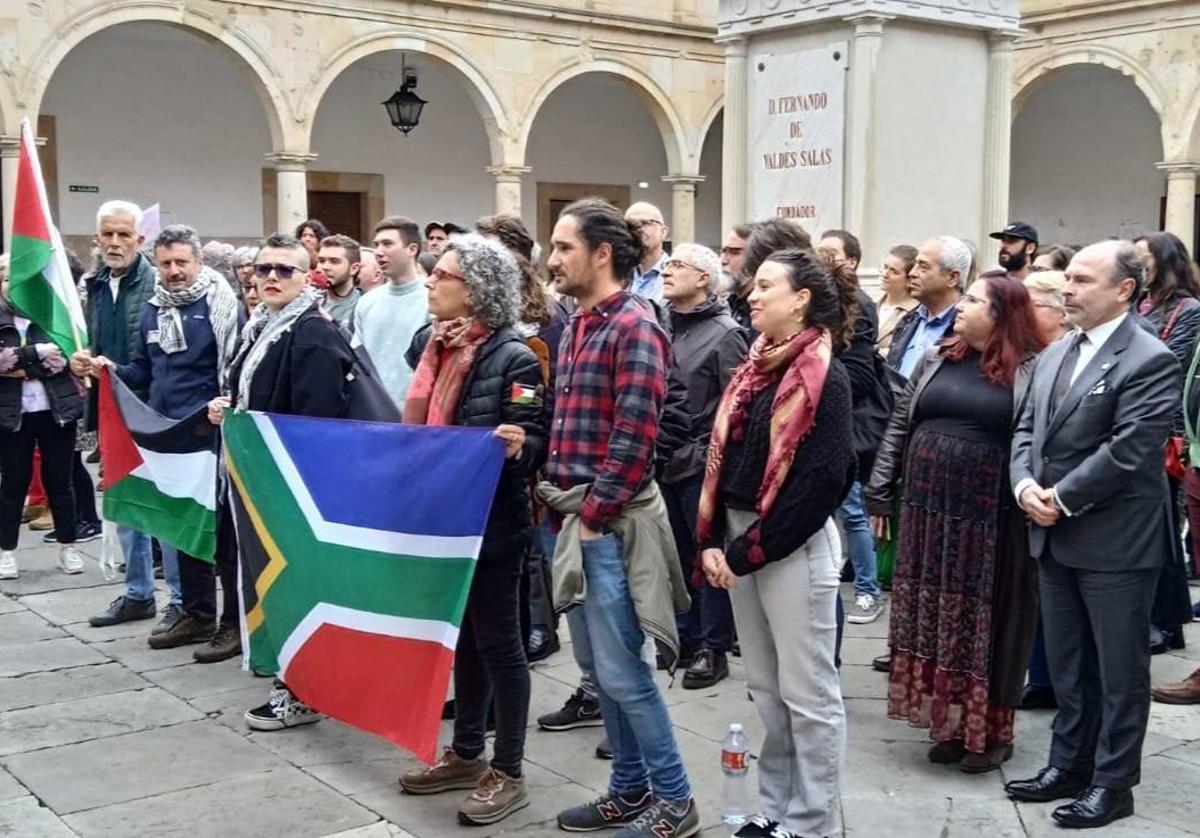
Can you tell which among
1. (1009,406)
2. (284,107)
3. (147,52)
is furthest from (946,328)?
(147,52)

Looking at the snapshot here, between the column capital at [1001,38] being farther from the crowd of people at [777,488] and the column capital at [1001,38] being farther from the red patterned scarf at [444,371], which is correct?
the red patterned scarf at [444,371]

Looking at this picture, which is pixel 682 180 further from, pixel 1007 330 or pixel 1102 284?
pixel 1102 284

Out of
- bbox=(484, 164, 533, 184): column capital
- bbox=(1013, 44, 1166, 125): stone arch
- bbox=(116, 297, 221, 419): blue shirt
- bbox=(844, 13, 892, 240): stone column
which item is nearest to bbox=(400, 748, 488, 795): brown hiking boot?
bbox=(116, 297, 221, 419): blue shirt

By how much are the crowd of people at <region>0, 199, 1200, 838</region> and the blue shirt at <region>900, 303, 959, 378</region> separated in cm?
22

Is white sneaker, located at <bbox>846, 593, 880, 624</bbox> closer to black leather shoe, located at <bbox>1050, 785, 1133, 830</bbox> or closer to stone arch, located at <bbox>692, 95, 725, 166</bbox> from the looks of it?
black leather shoe, located at <bbox>1050, 785, 1133, 830</bbox>

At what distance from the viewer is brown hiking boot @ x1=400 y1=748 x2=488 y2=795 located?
177 inches

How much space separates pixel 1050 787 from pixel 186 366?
13.1ft

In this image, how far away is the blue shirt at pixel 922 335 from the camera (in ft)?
19.8

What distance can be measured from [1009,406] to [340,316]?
11.5 feet

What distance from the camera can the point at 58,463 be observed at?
7754 millimetres

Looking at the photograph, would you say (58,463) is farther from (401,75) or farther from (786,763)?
(401,75)

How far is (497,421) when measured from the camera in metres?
4.22

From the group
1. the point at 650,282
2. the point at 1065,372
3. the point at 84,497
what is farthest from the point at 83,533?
the point at 1065,372

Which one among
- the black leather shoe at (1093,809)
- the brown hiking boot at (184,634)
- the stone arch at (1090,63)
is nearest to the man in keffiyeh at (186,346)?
the brown hiking boot at (184,634)
